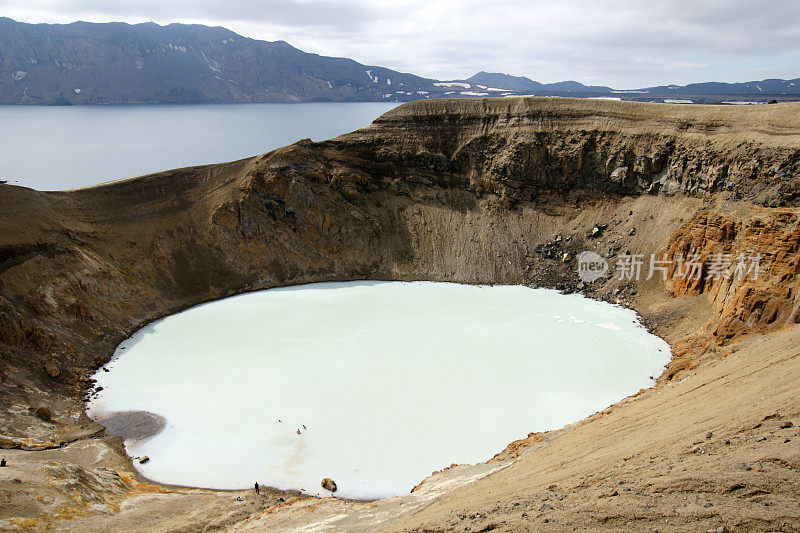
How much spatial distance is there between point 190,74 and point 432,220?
154427 mm

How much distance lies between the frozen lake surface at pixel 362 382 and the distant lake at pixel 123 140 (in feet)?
100

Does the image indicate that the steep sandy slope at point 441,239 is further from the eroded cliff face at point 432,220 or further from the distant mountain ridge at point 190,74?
the distant mountain ridge at point 190,74

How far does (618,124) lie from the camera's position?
3400cm

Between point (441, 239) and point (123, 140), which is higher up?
point (123, 140)

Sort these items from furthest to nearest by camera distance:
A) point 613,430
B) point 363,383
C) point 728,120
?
point 728,120
point 363,383
point 613,430

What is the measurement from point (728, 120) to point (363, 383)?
25.8 m

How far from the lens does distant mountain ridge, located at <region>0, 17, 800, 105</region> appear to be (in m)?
134

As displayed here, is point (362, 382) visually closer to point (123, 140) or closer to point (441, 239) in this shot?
point (441, 239)

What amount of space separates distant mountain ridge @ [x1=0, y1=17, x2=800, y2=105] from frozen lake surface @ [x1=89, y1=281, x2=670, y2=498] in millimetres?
113997

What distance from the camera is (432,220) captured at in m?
36.8

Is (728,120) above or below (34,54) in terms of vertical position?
below

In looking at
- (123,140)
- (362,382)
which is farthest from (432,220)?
(123,140)

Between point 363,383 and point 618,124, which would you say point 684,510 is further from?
point 618,124

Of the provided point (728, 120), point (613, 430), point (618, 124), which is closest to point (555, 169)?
point (618, 124)
